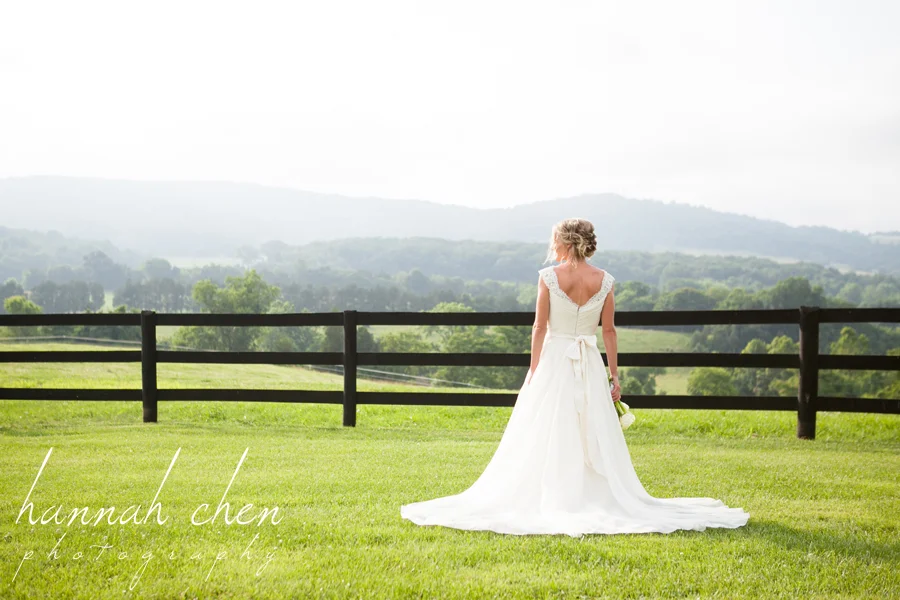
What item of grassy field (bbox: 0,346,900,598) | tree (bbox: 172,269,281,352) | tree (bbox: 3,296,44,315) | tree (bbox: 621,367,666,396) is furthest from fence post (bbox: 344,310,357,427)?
tree (bbox: 3,296,44,315)

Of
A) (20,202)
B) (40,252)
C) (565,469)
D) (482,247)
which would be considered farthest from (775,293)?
(20,202)

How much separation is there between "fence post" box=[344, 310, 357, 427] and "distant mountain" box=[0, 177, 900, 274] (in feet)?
382

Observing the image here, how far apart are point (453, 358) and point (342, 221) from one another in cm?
16176

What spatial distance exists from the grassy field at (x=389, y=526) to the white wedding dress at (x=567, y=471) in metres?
0.20

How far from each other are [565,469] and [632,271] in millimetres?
91366

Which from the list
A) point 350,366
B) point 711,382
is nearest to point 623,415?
point 350,366

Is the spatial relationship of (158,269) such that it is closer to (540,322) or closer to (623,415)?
(540,322)

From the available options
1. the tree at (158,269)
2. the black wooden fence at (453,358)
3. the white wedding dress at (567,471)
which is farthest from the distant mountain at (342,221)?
the white wedding dress at (567,471)

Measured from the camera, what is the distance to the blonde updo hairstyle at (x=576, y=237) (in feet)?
17.3

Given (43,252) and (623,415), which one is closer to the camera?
(623,415)

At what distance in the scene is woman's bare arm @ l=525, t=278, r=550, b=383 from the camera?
211 inches

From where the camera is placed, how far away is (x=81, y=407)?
14.9 meters

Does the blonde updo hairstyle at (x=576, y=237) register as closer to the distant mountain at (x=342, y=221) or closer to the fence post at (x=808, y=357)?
the fence post at (x=808, y=357)

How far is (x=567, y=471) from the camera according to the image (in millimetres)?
5070
